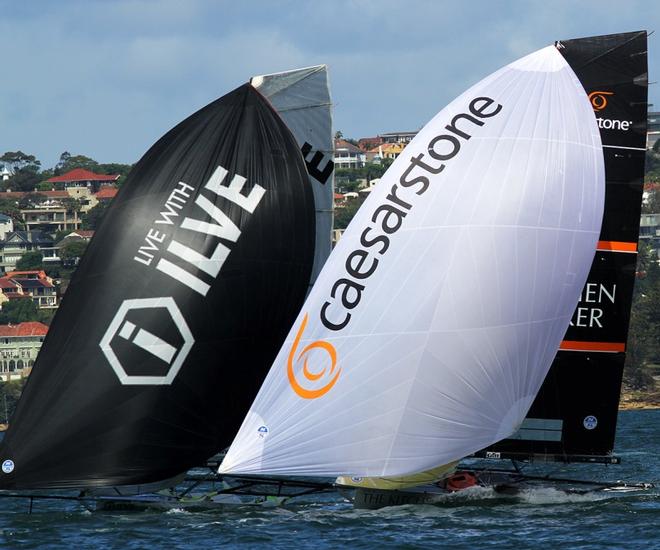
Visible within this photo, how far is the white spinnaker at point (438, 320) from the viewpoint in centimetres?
1711

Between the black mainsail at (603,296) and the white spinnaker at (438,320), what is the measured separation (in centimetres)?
157

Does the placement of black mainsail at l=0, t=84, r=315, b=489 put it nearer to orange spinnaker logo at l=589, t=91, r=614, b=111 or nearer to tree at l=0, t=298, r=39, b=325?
orange spinnaker logo at l=589, t=91, r=614, b=111

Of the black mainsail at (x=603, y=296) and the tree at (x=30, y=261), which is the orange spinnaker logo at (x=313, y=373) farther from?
the tree at (x=30, y=261)

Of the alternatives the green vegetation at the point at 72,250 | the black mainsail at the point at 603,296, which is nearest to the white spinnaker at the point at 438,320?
the black mainsail at the point at 603,296

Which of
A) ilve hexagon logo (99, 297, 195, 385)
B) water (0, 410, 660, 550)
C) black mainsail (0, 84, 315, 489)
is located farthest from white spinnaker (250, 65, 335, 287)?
water (0, 410, 660, 550)

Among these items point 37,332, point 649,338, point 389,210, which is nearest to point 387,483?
point 389,210

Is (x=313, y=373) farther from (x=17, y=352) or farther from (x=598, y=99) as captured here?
(x=17, y=352)

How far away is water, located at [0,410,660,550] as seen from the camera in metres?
16.9

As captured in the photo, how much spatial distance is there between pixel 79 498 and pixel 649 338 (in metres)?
63.2

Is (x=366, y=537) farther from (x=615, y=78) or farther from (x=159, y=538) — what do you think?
(x=615, y=78)

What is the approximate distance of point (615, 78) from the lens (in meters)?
19.1

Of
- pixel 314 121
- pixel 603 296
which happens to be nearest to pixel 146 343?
pixel 314 121

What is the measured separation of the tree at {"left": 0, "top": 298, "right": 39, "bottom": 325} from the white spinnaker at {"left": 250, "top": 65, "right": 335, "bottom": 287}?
276 feet

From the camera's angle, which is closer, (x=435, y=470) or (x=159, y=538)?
(x=159, y=538)
